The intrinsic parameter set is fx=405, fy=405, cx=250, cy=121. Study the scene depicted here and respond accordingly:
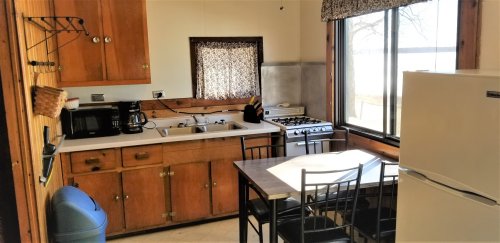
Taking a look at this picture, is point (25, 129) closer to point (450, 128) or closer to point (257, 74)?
point (450, 128)

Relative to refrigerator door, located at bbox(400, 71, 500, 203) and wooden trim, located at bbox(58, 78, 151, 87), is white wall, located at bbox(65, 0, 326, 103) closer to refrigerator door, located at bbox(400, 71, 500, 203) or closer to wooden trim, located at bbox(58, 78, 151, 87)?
wooden trim, located at bbox(58, 78, 151, 87)

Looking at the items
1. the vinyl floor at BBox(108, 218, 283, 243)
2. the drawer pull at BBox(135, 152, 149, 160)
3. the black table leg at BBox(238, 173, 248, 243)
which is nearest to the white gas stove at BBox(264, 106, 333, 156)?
the vinyl floor at BBox(108, 218, 283, 243)

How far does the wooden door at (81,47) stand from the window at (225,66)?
3.06 feet

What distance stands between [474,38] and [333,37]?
1597 mm

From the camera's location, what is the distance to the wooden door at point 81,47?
3.25 m

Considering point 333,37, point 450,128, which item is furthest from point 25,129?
point 333,37

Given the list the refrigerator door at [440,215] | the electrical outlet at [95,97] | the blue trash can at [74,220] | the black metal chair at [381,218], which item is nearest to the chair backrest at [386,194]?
the black metal chair at [381,218]

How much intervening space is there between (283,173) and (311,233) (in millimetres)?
401

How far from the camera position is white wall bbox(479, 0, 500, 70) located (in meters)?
2.25

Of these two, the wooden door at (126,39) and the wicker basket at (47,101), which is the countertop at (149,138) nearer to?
the wooden door at (126,39)

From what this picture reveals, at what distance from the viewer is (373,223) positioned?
8.44 ft

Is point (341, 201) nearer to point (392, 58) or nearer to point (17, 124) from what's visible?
point (392, 58)

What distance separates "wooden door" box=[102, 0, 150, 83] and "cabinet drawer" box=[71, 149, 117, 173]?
25.7 inches

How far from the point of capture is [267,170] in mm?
2652
